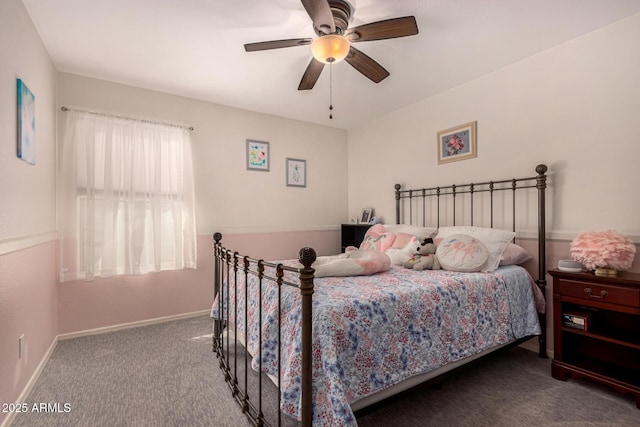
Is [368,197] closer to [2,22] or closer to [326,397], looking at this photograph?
[326,397]

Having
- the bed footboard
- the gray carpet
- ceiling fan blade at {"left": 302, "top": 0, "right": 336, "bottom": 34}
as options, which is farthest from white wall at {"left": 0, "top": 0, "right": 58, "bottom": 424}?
ceiling fan blade at {"left": 302, "top": 0, "right": 336, "bottom": 34}

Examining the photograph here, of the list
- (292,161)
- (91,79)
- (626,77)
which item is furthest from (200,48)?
(626,77)

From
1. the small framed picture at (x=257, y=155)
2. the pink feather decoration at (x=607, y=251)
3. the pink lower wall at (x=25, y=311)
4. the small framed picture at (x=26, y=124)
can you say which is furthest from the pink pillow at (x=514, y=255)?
the small framed picture at (x=26, y=124)

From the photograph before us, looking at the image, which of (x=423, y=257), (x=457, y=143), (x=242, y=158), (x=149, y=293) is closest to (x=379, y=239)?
(x=423, y=257)

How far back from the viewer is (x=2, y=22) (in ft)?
5.40

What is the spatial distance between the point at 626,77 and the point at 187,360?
3.87 meters

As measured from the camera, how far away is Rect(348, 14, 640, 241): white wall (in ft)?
6.96

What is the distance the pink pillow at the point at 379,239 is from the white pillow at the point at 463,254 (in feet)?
1.85

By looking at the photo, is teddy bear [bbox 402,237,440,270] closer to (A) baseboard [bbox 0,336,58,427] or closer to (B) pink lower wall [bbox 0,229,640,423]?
(B) pink lower wall [bbox 0,229,640,423]

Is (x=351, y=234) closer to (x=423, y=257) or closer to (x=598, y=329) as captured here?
(x=423, y=257)

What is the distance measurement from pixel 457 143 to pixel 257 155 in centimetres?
237

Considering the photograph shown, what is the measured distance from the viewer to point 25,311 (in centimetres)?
197

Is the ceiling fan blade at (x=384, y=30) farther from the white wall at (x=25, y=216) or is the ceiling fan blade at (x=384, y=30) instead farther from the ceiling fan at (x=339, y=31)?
the white wall at (x=25, y=216)

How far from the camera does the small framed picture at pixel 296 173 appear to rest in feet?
13.6
